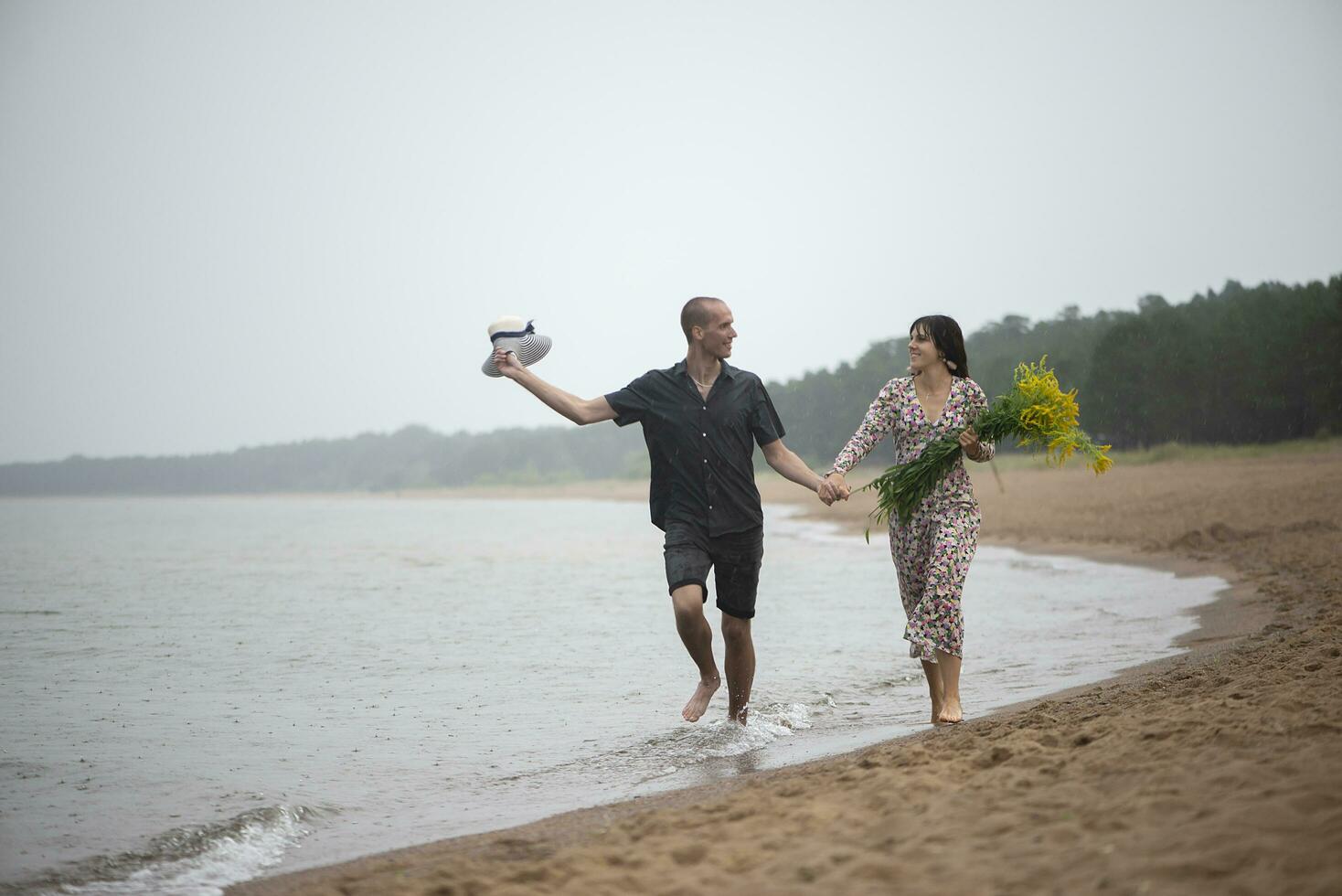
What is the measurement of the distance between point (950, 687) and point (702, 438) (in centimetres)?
174

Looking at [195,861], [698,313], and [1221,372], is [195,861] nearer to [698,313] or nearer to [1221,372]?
[698,313]

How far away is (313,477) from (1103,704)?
6876 inches

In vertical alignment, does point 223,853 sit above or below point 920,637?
below

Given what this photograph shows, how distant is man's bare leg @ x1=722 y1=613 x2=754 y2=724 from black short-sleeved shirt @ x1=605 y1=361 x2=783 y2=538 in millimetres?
569

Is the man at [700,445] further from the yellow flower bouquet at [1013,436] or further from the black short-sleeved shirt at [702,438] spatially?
the yellow flower bouquet at [1013,436]

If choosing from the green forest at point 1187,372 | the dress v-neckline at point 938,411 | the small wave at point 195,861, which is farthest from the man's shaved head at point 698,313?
the green forest at point 1187,372

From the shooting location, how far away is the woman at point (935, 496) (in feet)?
17.9

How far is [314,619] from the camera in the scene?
13750 mm

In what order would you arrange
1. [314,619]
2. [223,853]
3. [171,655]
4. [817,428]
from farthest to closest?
[817,428] → [314,619] → [171,655] → [223,853]

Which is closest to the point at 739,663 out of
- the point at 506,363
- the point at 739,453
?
the point at 739,453

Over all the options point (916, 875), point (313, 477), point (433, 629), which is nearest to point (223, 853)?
point (916, 875)

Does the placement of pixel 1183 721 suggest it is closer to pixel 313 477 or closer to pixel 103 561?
pixel 103 561

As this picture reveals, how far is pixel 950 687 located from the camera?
5.59 meters

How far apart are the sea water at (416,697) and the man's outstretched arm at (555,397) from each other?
5.82 feet
